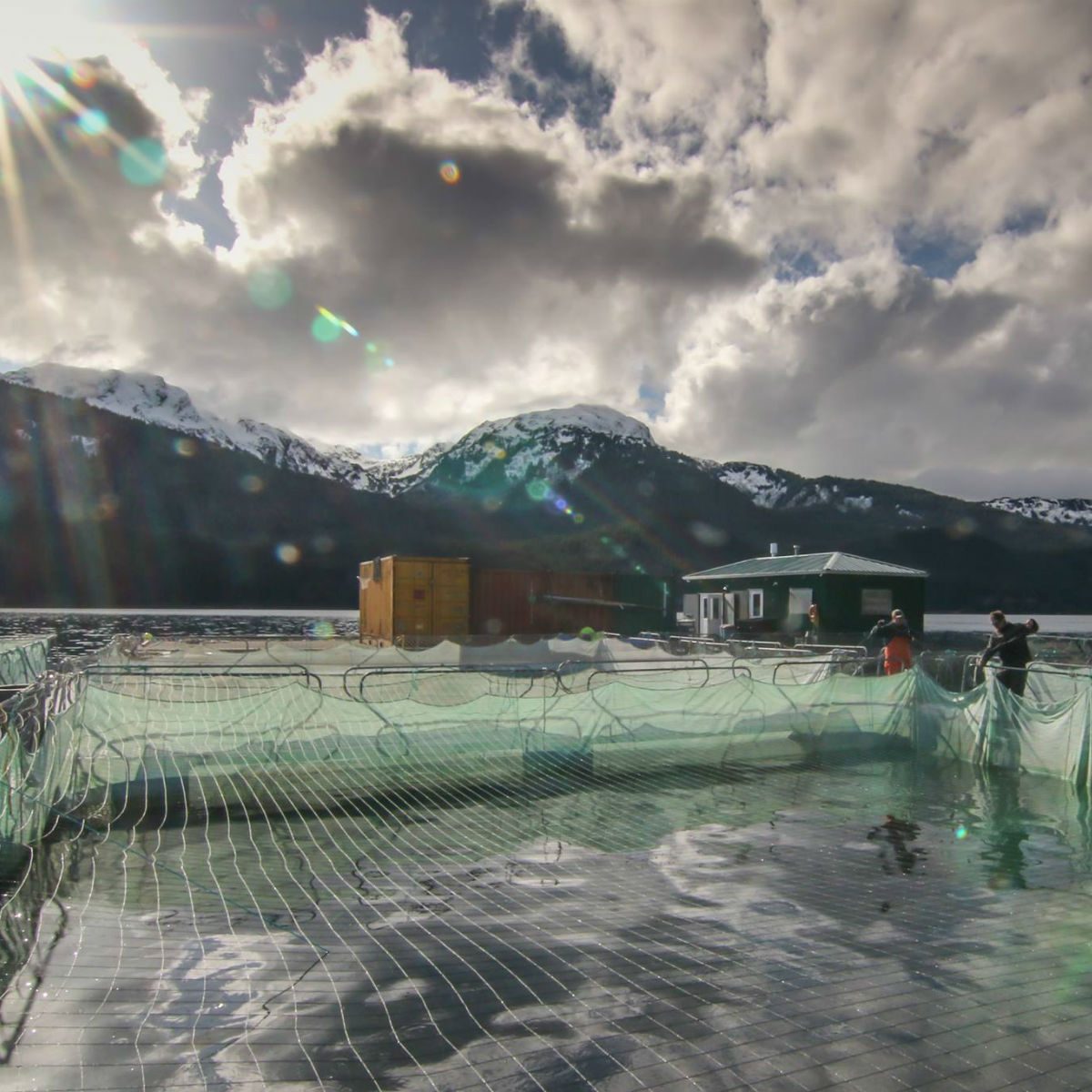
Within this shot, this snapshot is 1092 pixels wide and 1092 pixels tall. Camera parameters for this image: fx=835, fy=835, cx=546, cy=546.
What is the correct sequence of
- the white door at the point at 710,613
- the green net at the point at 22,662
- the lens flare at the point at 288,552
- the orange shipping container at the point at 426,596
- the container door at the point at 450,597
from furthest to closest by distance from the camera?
the lens flare at the point at 288,552 → the white door at the point at 710,613 → the container door at the point at 450,597 → the orange shipping container at the point at 426,596 → the green net at the point at 22,662

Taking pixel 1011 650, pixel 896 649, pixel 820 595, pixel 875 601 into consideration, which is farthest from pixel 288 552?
pixel 1011 650

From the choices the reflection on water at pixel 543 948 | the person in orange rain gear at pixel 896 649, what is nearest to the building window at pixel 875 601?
the person in orange rain gear at pixel 896 649

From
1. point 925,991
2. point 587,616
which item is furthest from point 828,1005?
point 587,616

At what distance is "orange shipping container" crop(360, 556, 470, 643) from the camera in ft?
118

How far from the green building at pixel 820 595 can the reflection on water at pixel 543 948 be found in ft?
81.7

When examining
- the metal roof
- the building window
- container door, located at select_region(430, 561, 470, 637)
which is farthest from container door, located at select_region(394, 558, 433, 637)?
the building window

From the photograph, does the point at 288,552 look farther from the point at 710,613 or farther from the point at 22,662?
the point at 22,662

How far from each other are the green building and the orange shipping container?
11437 mm

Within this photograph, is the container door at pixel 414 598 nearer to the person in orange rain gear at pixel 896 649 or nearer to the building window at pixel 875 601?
the building window at pixel 875 601

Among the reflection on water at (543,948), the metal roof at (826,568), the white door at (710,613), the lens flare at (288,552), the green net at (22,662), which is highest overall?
the lens flare at (288,552)

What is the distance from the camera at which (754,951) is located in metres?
5.68

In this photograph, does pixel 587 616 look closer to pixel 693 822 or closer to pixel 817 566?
pixel 817 566

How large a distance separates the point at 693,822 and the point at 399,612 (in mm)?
27543

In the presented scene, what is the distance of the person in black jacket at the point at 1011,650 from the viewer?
13953mm
